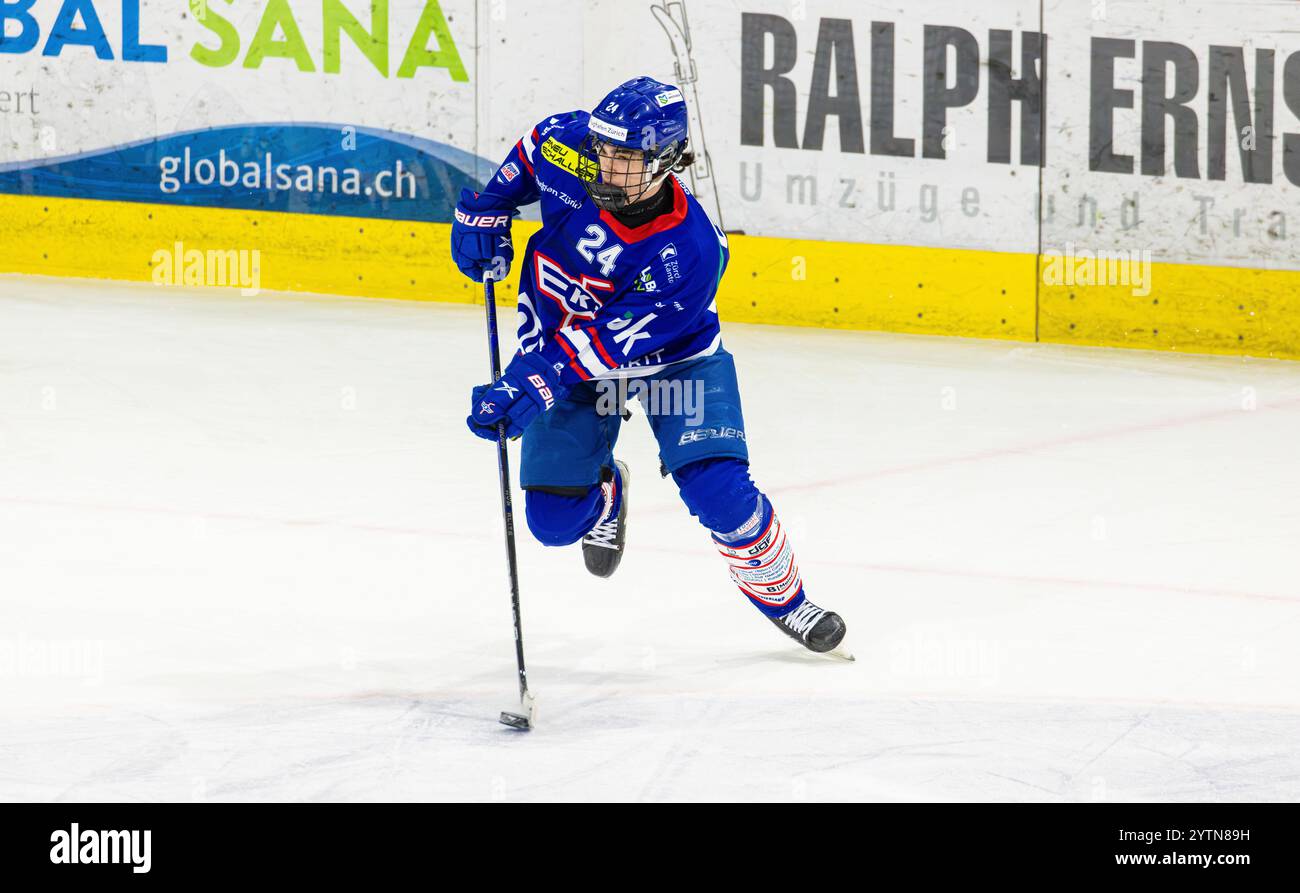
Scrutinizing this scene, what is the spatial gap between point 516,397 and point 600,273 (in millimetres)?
416

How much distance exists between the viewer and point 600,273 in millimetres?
4191

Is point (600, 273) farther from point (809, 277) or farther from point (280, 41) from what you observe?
point (280, 41)

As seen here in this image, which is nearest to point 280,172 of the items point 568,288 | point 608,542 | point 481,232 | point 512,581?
point 608,542

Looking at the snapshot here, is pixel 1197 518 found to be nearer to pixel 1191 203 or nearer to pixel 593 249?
pixel 593 249

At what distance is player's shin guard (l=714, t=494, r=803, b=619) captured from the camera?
418 cm

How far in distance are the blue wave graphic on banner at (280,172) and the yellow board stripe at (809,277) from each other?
0.20 feet

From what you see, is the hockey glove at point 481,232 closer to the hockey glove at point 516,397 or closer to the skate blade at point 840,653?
the hockey glove at point 516,397

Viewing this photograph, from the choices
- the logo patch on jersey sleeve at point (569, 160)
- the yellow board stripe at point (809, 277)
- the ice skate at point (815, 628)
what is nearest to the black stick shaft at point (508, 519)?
the logo patch on jersey sleeve at point (569, 160)

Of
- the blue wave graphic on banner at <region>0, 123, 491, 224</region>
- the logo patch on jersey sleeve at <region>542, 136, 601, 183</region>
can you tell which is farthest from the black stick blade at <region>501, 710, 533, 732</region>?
the blue wave graphic on banner at <region>0, 123, 491, 224</region>

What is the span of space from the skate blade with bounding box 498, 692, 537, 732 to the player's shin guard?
0.63m

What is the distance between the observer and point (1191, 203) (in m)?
8.43

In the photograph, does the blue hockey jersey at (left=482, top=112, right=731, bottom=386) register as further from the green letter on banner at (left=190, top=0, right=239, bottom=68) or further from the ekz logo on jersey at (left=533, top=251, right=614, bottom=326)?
the green letter on banner at (left=190, top=0, right=239, bottom=68)

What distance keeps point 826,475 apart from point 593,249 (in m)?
2.11
